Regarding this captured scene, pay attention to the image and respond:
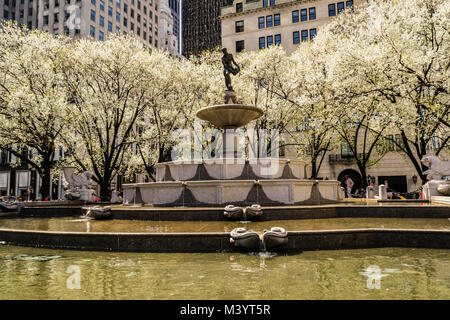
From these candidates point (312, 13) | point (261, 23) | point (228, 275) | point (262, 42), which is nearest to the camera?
point (228, 275)

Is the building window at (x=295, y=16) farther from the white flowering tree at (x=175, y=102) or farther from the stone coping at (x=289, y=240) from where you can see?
the stone coping at (x=289, y=240)

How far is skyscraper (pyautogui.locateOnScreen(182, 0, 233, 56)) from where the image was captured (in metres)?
113

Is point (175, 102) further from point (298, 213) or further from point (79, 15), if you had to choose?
point (79, 15)

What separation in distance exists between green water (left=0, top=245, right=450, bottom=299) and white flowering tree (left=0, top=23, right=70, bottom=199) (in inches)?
638

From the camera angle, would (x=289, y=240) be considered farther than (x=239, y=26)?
No

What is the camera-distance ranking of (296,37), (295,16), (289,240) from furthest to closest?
(295,16), (296,37), (289,240)

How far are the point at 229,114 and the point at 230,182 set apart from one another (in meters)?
4.25

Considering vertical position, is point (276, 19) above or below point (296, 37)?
above

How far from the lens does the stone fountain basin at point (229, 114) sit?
1367 cm

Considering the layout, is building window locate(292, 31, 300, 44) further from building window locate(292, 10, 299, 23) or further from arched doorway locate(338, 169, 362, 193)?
arched doorway locate(338, 169, 362, 193)

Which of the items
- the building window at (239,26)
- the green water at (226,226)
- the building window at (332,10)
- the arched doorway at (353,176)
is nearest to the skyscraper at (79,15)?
the building window at (239,26)

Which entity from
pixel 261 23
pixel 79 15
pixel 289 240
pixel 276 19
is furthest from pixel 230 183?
pixel 79 15

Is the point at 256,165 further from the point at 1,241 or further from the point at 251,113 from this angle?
the point at 1,241

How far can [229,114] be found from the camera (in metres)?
14.0
